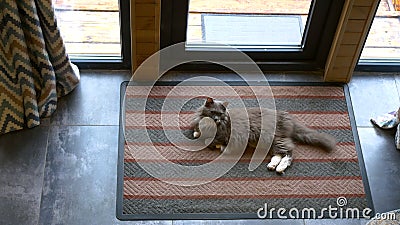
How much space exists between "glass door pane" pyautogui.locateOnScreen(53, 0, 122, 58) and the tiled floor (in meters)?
0.10

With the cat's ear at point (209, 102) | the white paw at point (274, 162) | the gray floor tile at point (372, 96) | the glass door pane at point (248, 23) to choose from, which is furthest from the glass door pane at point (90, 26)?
the gray floor tile at point (372, 96)


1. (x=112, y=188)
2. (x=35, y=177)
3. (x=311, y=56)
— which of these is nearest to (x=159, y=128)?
(x=112, y=188)

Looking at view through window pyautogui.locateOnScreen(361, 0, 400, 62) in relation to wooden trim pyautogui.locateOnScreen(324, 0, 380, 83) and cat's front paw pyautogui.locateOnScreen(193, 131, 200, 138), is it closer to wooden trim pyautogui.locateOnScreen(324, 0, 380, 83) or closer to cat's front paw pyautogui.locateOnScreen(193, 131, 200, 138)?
wooden trim pyautogui.locateOnScreen(324, 0, 380, 83)

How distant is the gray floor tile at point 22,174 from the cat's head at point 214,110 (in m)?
0.63

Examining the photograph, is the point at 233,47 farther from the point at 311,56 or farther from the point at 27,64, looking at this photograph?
the point at 27,64

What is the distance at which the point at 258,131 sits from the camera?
2.31 metres

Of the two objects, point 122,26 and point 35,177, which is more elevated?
point 122,26

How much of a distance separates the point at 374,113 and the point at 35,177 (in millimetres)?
1388

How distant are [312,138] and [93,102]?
893 mm

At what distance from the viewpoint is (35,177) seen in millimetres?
2205

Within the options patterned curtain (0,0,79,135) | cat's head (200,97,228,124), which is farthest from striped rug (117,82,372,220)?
patterned curtain (0,0,79,135)

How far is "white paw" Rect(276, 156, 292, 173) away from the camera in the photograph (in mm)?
2274

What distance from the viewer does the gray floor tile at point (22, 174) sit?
2.11m

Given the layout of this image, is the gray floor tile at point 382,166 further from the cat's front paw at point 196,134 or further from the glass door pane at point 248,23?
the cat's front paw at point 196,134
